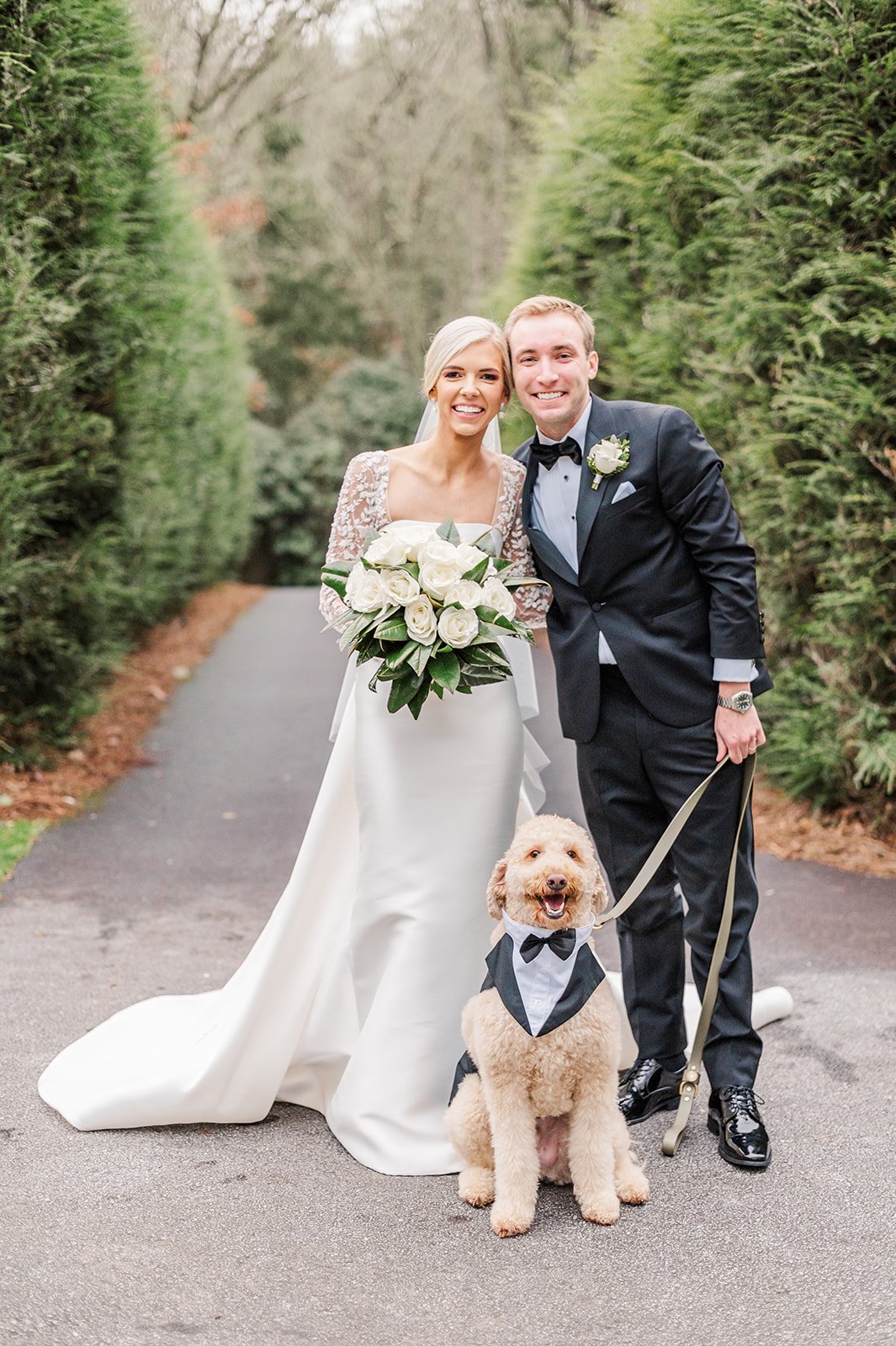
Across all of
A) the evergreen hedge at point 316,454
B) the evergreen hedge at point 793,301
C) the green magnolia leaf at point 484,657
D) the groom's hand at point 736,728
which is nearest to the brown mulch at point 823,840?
the evergreen hedge at point 793,301

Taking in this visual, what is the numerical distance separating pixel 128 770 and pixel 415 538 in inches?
203

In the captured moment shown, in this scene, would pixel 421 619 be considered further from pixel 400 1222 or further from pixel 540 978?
pixel 400 1222

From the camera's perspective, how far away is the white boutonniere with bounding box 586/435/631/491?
3.33 m

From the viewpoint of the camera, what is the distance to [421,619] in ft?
10.6

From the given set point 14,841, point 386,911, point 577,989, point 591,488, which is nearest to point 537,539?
point 591,488

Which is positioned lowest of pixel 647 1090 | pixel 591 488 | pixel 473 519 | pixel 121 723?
pixel 121 723

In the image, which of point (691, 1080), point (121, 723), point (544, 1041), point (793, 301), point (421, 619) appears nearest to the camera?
point (544, 1041)

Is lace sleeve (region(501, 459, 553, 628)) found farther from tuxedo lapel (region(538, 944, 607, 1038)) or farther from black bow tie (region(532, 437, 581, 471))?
tuxedo lapel (region(538, 944, 607, 1038))

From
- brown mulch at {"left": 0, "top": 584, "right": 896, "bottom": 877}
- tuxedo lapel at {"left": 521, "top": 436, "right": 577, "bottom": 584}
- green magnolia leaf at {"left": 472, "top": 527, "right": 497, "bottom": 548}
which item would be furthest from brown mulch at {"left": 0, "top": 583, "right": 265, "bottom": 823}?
tuxedo lapel at {"left": 521, "top": 436, "right": 577, "bottom": 584}

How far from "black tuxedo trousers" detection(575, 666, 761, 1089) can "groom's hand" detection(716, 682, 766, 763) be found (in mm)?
71

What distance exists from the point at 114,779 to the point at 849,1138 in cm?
542

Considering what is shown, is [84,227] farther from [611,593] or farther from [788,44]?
[611,593]

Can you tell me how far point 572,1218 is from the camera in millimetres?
3059

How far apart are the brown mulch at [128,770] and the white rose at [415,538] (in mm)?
3664
